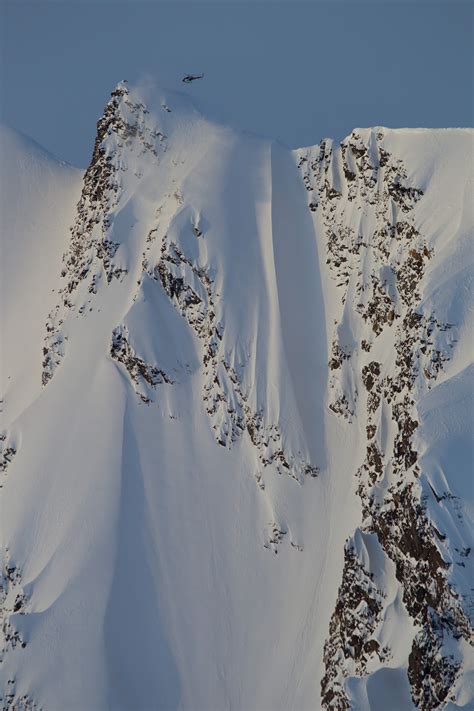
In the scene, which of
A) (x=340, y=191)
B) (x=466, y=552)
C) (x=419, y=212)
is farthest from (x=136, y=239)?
(x=466, y=552)

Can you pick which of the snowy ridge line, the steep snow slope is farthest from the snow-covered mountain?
the steep snow slope

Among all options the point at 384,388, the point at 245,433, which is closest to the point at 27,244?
the point at 245,433

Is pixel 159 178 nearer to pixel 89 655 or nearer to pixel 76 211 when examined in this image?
pixel 76 211

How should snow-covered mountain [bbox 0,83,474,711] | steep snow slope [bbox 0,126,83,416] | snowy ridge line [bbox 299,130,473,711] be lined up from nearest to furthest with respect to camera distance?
snowy ridge line [bbox 299,130,473,711], snow-covered mountain [bbox 0,83,474,711], steep snow slope [bbox 0,126,83,416]

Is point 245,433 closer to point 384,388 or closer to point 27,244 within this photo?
point 384,388

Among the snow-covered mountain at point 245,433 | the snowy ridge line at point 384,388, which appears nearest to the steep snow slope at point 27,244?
the snow-covered mountain at point 245,433

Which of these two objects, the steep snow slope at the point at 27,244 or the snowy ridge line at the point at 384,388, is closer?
the snowy ridge line at the point at 384,388

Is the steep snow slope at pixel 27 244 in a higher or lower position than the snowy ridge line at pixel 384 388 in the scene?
higher

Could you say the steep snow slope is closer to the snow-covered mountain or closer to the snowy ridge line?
A: the snow-covered mountain

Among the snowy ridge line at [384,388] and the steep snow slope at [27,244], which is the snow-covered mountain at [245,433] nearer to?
the snowy ridge line at [384,388]
